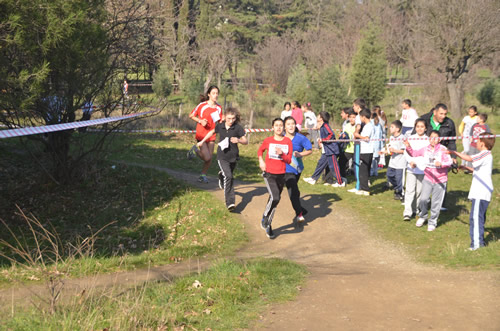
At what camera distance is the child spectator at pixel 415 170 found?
31.7 ft

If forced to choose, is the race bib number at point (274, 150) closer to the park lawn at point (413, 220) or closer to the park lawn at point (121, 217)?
the park lawn at point (121, 217)

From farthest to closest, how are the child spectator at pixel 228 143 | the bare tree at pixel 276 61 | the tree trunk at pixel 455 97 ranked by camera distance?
the bare tree at pixel 276 61 < the tree trunk at pixel 455 97 < the child spectator at pixel 228 143

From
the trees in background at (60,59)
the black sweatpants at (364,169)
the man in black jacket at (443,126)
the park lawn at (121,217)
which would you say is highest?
the trees in background at (60,59)

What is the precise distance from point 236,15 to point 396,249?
58.3 m

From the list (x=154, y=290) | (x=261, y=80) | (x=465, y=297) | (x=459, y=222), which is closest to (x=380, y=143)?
(x=459, y=222)

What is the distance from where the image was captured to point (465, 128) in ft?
50.6

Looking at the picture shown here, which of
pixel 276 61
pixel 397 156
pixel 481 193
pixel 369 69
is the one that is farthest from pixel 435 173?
pixel 276 61

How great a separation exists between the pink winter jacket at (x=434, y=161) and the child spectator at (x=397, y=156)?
141cm

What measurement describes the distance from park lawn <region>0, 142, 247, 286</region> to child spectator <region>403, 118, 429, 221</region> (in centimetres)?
341

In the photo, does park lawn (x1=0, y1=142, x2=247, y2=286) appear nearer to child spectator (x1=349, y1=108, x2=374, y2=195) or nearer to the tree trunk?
child spectator (x1=349, y1=108, x2=374, y2=195)

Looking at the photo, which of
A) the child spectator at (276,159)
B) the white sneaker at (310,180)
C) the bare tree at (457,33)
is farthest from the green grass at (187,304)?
the bare tree at (457,33)

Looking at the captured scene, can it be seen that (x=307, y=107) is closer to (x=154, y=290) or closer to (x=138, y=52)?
(x=138, y=52)

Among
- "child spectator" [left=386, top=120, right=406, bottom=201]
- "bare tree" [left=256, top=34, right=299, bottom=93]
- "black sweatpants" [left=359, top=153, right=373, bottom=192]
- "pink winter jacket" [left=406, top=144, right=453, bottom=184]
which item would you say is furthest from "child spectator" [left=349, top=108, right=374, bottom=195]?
"bare tree" [left=256, top=34, right=299, bottom=93]

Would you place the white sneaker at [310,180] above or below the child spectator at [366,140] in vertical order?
below
